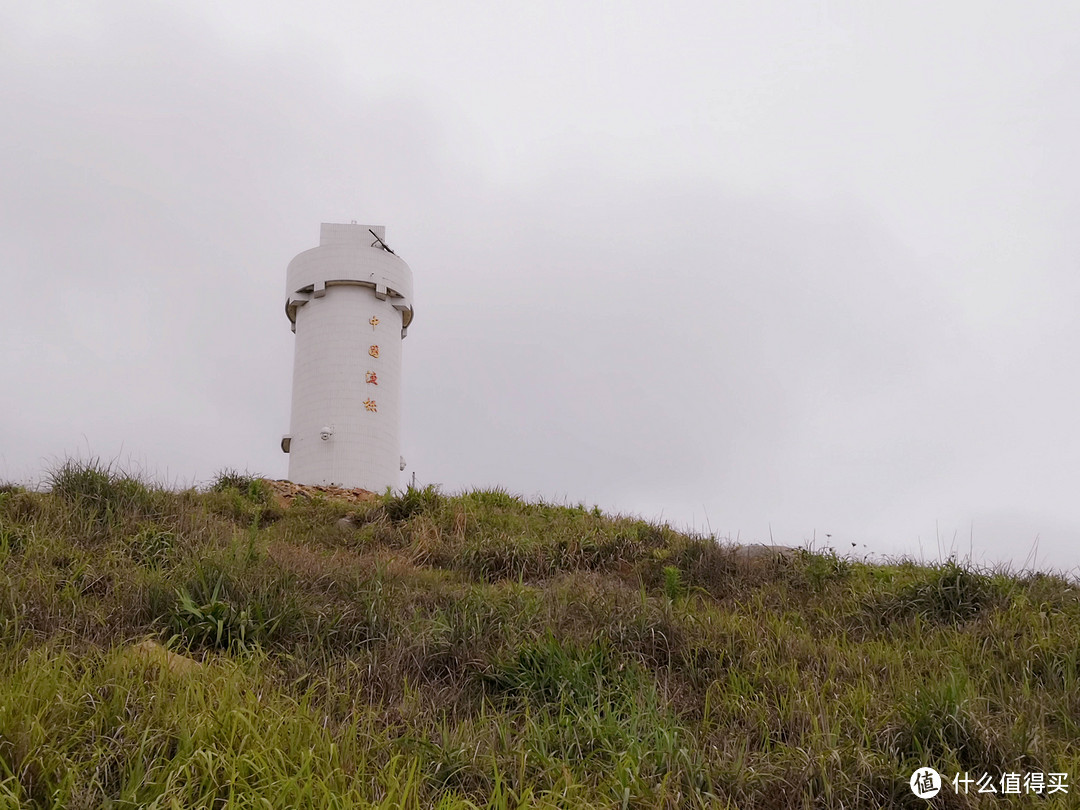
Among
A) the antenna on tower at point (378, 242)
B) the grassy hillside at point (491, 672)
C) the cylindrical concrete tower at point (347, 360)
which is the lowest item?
the grassy hillside at point (491, 672)

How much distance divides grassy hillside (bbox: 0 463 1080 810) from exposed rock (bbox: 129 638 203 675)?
4 centimetres

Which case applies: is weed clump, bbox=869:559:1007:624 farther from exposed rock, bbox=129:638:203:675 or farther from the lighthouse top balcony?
the lighthouse top balcony

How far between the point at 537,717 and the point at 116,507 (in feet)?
18.0

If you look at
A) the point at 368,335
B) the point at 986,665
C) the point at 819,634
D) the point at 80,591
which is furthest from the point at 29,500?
the point at 368,335

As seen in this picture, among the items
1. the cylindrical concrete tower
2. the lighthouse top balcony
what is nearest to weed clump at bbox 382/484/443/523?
the cylindrical concrete tower

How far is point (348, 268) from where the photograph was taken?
17750mm

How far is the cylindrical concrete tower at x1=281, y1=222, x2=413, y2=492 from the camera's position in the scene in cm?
1677

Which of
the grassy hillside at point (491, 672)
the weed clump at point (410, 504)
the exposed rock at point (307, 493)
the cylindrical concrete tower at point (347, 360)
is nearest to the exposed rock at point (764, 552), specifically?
the grassy hillside at point (491, 672)

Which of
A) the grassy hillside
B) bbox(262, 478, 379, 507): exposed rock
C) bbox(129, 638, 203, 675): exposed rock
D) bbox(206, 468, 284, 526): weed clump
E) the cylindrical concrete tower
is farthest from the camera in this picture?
the cylindrical concrete tower

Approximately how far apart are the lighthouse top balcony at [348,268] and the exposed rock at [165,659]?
13780mm

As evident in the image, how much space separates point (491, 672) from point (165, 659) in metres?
1.93

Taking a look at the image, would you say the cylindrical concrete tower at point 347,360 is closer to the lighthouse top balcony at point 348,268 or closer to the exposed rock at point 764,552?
the lighthouse top balcony at point 348,268

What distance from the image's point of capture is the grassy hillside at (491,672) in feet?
11.9

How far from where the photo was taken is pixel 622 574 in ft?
27.3
